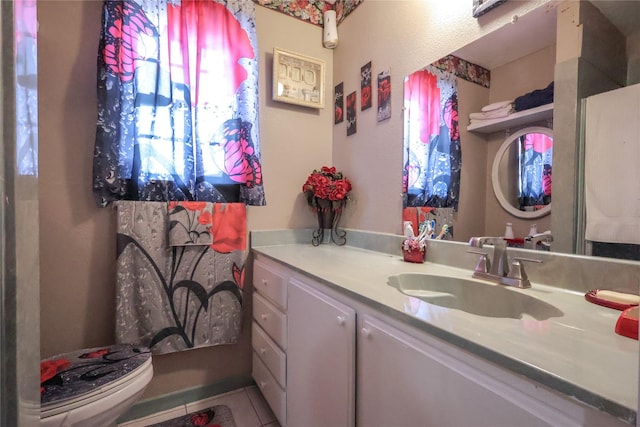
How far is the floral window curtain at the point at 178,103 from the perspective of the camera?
4.04 ft

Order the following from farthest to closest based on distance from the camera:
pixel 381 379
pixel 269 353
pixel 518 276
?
1. pixel 269 353
2. pixel 518 276
3. pixel 381 379

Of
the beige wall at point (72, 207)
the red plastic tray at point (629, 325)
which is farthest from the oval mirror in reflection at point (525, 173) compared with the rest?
the beige wall at point (72, 207)

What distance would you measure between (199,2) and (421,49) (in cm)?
118

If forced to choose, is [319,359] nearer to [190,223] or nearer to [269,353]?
[269,353]

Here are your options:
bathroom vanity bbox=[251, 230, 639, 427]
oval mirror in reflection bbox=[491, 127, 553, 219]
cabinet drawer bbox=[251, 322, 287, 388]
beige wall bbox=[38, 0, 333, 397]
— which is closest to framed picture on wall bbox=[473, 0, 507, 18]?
oval mirror in reflection bbox=[491, 127, 553, 219]

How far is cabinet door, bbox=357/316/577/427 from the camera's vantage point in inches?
16.8

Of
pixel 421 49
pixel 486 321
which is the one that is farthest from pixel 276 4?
pixel 486 321

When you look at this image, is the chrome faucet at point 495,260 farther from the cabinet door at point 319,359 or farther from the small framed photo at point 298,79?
the small framed photo at point 298,79

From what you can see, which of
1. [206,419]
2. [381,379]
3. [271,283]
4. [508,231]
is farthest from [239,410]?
[508,231]

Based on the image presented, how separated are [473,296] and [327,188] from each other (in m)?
1.01

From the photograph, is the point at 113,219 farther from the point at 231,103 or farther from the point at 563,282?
the point at 563,282

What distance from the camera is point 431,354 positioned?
0.56 m

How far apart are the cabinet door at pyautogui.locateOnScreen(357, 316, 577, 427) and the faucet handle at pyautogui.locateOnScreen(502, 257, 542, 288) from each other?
0.47 m

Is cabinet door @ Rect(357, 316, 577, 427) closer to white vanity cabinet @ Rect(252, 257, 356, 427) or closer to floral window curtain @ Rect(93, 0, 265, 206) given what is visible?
white vanity cabinet @ Rect(252, 257, 356, 427)
